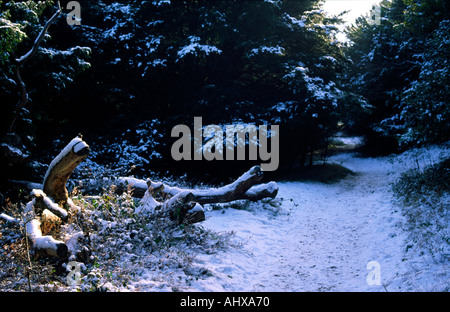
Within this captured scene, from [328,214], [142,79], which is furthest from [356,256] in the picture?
[142,79]

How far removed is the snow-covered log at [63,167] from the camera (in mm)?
5848

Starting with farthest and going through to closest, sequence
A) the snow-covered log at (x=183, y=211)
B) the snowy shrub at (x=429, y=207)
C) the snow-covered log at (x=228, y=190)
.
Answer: the snow-covered log at (x=228, y=190) → the snow-covered log at (x=183, y=211) → the snowy shrub at (x=429, y=207)

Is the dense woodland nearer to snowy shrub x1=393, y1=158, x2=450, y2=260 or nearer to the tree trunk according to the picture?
snowy shrub x1=393, y1=158, x2=450, y2=260

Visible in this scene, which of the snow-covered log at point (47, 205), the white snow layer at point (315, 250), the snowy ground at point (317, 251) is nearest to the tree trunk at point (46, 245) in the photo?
the snow-covered log at point (47, 205)

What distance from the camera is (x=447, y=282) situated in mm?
4715

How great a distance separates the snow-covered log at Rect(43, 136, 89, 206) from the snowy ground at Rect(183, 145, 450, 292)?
9.98 feet

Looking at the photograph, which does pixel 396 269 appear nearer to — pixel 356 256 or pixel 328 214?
pixel 356 256

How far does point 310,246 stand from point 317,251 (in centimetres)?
35

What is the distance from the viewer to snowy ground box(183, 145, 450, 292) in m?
5.41

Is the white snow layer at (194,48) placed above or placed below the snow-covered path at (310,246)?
above

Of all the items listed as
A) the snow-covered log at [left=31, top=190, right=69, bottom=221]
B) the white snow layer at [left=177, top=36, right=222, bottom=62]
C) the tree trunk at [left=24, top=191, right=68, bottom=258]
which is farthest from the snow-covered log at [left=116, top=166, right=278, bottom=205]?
the white snow layer at [left=177, top=36, right=222, bottom=62]

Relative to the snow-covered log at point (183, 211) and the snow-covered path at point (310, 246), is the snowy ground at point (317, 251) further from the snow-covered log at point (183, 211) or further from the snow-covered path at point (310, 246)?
the snow-covered log at point (183, 211)

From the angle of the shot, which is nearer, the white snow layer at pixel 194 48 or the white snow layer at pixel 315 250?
the white snow layer at pixel 315 250
